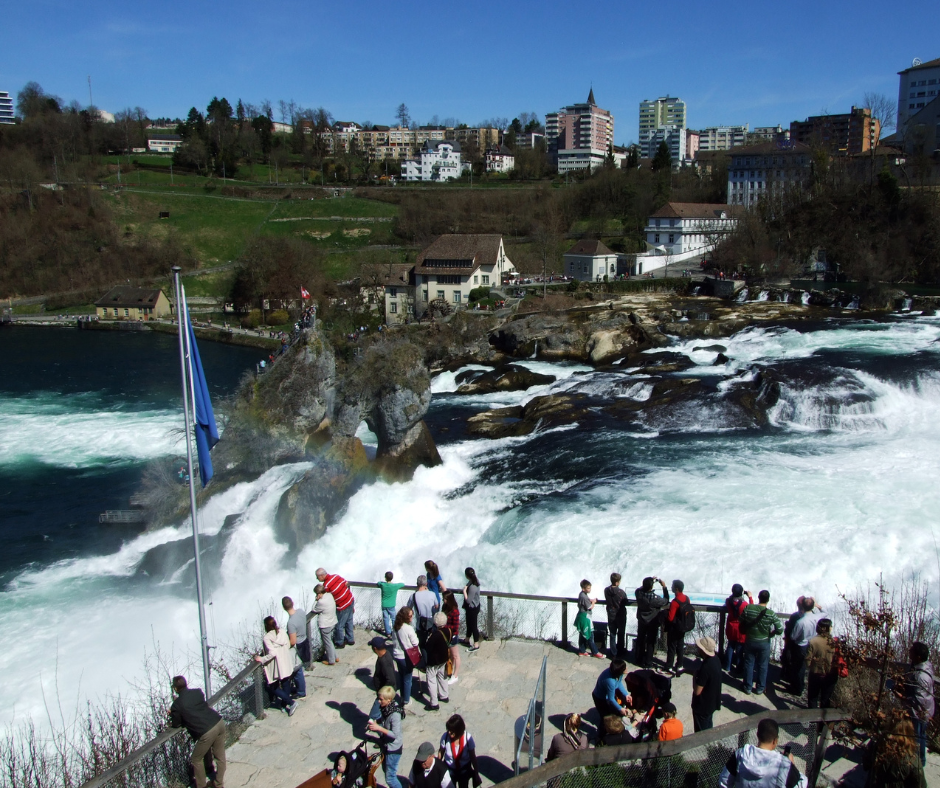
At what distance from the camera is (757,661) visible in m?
10.2

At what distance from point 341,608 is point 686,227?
78890 millimetres

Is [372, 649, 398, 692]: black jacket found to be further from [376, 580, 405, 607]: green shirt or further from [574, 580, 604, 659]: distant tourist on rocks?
[574, 580, 604, 659]: distant tourist on rocks

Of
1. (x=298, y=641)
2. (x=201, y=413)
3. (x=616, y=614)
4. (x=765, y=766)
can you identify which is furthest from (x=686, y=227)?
(x=765, y=766)

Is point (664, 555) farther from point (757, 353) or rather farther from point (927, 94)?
point (927, 94)

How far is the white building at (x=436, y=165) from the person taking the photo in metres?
144

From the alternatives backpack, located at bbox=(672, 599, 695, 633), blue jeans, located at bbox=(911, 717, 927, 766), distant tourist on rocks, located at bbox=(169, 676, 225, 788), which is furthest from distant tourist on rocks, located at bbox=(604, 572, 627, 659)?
distant tourist on rocks, located at bbox=(169, 676, 225, 788)

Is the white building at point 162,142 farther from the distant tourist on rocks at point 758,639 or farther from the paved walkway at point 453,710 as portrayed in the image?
the distant tourist on rocks at point 758,639

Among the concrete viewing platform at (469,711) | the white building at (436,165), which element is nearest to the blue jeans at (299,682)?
the concrete viewing platform at (469,711)

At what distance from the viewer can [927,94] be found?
10525 cm

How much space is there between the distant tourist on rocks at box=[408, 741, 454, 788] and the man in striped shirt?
4243 mm

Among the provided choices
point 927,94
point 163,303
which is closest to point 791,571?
point 163,303

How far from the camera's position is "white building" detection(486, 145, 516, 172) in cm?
15388

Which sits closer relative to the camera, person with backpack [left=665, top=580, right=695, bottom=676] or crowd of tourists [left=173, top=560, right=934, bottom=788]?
crowd of tourists [left=173, top=560, right=934, bottom=788]

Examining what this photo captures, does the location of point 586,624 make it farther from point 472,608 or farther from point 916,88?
point 916,88
